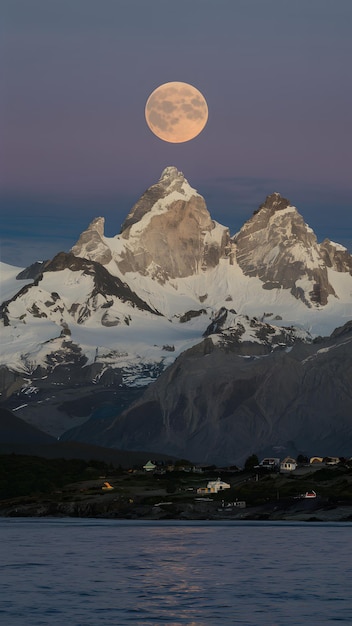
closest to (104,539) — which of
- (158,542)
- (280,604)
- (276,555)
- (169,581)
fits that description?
(158,542)

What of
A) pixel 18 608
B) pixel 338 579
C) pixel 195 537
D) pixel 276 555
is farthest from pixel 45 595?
pixel 195 537

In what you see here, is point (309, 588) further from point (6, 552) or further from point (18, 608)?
point (6, 552)

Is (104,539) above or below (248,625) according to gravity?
above

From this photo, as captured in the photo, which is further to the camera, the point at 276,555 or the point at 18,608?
the point at 276,555

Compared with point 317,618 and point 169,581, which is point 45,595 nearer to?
point 169,581

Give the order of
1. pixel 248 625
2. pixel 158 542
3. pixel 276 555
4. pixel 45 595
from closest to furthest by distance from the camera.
A: pixel 248 625 → pixel 45 595 → pixel 276 555 → pixel 158 542

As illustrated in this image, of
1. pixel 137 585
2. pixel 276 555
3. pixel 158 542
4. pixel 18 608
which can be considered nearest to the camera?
pixel 18 608
